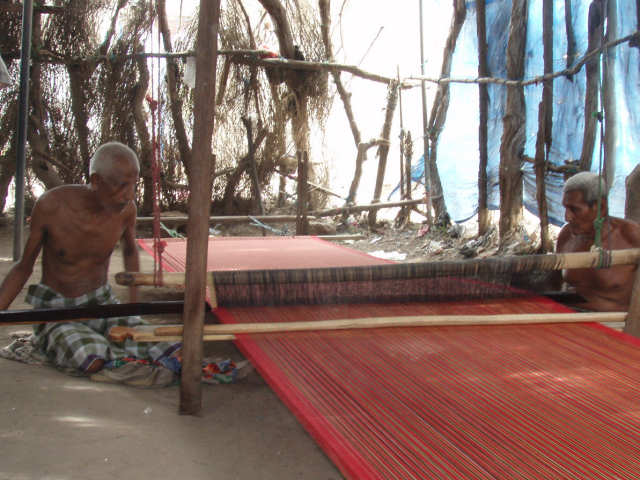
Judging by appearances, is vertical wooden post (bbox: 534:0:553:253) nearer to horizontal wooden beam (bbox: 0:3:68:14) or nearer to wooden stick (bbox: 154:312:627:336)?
wooden stick (bbox: 154:312:627:336)

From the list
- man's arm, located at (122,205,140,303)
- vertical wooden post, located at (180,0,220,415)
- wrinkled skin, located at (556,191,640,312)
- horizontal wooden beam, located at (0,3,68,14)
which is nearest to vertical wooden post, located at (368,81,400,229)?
horizontal wooden beam, located at (0,3,68,14)

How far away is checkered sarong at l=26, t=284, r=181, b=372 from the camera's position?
7.39ft

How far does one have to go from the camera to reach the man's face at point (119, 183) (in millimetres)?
2295

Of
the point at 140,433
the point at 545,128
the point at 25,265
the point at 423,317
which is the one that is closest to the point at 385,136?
the point at 545,128

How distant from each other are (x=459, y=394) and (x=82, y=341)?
158 cm

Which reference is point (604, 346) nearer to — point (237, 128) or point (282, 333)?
point (282, 333)

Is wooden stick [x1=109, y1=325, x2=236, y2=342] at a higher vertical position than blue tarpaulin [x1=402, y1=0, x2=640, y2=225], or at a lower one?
lower

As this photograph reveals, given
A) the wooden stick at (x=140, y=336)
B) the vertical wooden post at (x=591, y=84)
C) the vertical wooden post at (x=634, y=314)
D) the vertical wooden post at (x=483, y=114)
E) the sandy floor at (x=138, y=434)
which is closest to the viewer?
the sandy floor at (x=138, y=434)

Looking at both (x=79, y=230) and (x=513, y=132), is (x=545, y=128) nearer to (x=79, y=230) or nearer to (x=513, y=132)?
(x=513, y=132)

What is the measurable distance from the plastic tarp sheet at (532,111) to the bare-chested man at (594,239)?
1.71 m

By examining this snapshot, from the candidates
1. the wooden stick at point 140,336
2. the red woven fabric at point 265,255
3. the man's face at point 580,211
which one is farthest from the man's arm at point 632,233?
the wooden stick at point 140,336

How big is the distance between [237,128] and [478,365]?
6517mm

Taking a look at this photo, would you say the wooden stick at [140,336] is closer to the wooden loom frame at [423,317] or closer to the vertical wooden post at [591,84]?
the wooden loom frame at [423,317]

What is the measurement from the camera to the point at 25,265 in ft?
7.54
